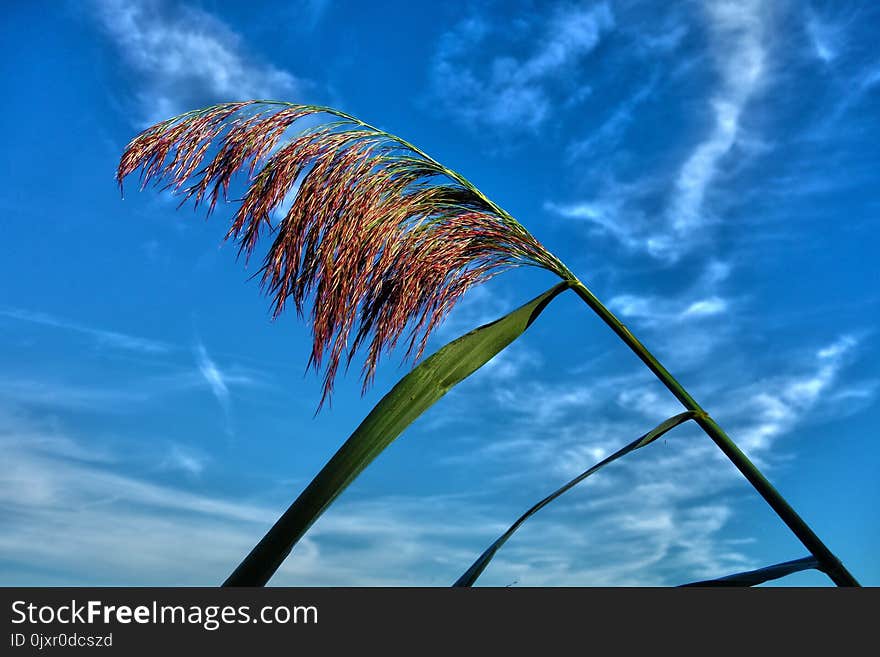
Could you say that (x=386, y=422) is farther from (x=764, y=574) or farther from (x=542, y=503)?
(x=764, y=574)

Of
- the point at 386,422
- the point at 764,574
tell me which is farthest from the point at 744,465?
the point at 386,422

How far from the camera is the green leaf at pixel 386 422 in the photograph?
140 centimetres

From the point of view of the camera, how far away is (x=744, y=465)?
1.92m

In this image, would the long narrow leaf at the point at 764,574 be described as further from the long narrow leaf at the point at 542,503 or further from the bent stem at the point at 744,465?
the long narrow leaf at the point at 542,503

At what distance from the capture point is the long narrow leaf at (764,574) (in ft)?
6.57

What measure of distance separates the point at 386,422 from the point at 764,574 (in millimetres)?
1119

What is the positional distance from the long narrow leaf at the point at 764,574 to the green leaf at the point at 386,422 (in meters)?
0.79

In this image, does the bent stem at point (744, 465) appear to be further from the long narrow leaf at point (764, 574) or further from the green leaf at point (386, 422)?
the green leaf at point (386, 422)

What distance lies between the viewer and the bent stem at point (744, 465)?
1.91 m

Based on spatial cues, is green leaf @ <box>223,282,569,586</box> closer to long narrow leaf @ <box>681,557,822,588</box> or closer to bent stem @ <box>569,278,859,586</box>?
bent stem @ <box>569,278,859,586</box>

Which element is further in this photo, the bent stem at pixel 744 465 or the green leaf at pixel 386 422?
the bent stem at pixel 744 465

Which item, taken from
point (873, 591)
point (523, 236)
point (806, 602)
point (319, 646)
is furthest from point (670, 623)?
point (523, 236)

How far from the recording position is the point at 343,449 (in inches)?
61.6

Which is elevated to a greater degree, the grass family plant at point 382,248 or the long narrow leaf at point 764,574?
the grass family plant at point 382,248
